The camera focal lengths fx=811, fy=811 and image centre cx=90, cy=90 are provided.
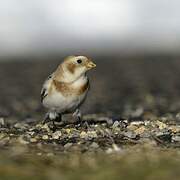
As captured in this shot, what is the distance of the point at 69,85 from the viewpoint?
345 inches

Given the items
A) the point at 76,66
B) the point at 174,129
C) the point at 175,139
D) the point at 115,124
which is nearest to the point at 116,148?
the point at 175,139

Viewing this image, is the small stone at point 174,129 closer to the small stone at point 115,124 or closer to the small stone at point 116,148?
the small stone at point 115,124

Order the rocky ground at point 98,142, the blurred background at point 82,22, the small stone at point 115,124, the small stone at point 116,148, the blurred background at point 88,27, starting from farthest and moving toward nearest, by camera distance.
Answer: the blurred background at point 82,22 → the blurred background at point 88,27 → the small stone at point 115,124 → the small stone at point 116,148 → the rocky ground at point 98,142

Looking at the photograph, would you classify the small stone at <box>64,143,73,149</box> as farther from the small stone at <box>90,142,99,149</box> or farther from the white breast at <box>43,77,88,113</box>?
the white breast at <box>43,77,88,113</box>

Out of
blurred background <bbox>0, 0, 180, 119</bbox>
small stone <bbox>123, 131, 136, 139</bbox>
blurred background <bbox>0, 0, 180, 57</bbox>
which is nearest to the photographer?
small stone <bbox>123, 131, 136, 139</bbox>

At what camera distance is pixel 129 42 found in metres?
42.9

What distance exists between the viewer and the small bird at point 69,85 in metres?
8.75

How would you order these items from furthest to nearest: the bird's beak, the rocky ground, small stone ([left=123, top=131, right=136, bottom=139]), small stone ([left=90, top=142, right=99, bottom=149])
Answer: the bird's beak, small stone ([left=123, top=131, right=136, bottom=139]), small stone ([left=90, top=142, right=99, bottom=149]), the rocky ground

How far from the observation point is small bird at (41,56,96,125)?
344 inches

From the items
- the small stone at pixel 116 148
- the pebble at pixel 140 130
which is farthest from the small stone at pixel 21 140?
the pebble at pixel 140 130

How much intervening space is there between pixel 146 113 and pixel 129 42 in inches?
1257

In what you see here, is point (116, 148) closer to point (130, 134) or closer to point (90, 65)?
point (130, 134)

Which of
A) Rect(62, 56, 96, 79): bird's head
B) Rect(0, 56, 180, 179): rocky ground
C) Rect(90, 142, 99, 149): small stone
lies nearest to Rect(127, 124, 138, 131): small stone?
Rect(0, 56, 180, 179): rocky ground

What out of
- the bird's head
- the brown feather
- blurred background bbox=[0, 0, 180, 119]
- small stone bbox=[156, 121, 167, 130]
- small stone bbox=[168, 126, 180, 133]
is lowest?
blurred background bbox=[0, 0, 180, 119]
